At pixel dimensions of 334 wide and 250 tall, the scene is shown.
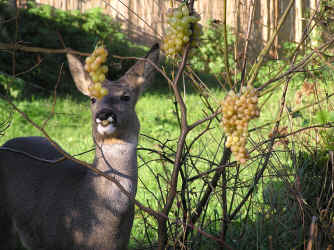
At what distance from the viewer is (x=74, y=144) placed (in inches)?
234

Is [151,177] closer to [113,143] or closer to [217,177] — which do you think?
[113,143]

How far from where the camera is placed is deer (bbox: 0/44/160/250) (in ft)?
8.67

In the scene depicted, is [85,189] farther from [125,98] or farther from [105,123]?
[125,98]

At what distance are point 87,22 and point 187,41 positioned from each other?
8.65m

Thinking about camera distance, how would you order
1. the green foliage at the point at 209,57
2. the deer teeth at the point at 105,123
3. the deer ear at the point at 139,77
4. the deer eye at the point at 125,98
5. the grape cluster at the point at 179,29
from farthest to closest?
the green foliage at the point at 209,57 < the deer ear at the point at 139,77 < the deer eye at the point at 125,98 < the deer teeth at the point at 105,123 < the grape cluster at the point at 179,29

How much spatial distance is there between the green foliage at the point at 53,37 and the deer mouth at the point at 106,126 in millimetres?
4568

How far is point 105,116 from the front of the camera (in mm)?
2652

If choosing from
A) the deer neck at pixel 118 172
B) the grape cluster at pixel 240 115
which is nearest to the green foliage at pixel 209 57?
the deer neck at pixel 118 172

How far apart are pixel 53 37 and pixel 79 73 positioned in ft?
19.0

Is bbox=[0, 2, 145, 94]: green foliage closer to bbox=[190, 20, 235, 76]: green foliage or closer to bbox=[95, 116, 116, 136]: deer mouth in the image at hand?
bbox=[190, 20, 235, 76]: green foliage

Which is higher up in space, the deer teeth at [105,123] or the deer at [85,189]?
the deer teeth at [105,123]

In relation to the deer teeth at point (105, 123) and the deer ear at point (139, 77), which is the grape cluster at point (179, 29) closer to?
the deer teeth at point (105, 123)

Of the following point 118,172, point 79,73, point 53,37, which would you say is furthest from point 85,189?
point 53,37

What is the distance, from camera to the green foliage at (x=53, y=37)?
26.4ft
